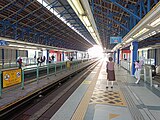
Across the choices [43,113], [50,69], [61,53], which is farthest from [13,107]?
[61,53]

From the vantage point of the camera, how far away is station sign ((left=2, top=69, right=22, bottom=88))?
19.3 ft

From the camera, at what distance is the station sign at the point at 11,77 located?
589 cm

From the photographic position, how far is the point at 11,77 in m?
6.30

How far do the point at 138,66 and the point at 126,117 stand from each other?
5.69 m

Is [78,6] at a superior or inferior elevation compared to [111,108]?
superior

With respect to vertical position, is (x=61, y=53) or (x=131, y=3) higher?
(x=131, y=3)

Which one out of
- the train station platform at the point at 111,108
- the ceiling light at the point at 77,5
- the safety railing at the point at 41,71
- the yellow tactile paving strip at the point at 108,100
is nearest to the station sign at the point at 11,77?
the safety railing at the point at 41,71

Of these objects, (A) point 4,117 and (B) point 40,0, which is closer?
(A) point 4,117

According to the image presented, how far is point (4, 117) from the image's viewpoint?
4703 millimetres

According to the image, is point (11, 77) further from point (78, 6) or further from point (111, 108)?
point (111, 108)

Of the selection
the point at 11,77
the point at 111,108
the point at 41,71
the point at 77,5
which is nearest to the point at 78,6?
the point at 77,5

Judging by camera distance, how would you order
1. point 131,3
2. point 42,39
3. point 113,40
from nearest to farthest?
point 131,3 < point 113,40 < point 42,39

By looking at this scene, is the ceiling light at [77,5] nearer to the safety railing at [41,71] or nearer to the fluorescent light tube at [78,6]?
the fluorescent light tube at [78,6]

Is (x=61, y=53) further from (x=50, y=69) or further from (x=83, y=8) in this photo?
(x=83, y=8)
